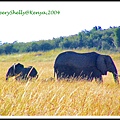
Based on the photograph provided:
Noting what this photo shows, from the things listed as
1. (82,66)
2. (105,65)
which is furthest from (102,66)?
(82,66)

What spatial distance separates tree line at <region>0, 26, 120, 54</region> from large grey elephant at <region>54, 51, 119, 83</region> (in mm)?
853

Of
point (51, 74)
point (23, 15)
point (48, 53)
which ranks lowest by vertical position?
point (51, 74)

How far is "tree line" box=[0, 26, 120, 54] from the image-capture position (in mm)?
3426

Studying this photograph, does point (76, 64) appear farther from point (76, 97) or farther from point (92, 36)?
point (76, 97)

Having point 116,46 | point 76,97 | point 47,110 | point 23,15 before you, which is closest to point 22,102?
point 47,110

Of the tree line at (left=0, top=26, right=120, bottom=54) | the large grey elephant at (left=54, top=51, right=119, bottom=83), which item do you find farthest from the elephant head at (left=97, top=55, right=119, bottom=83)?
the tree line at (left=0, top=26, right=120, bottom=54)

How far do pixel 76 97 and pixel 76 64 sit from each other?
2.77m

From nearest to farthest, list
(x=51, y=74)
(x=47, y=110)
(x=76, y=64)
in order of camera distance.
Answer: (x=47, y=110), (x=51, y=74), (x=76, y=64)

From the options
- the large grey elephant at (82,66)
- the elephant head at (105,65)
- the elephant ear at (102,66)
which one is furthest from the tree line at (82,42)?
the elephant ear at (102,66)

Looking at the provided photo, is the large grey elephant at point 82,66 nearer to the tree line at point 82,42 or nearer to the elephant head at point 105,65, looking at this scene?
the elephant head at point 105,65

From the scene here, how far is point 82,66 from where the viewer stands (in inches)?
199

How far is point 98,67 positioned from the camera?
5156 mm

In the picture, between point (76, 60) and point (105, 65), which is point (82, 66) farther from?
point (105, 65)

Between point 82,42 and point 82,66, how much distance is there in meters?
1.31
